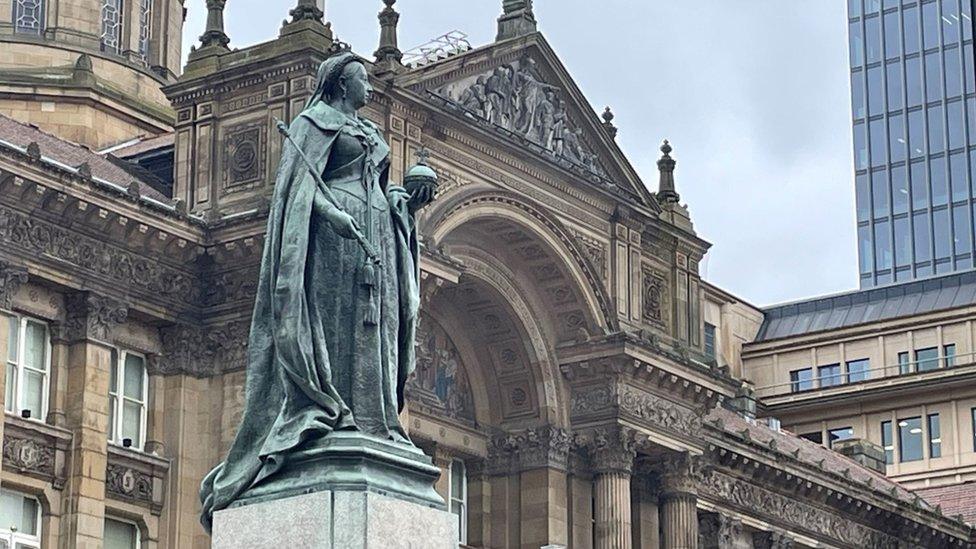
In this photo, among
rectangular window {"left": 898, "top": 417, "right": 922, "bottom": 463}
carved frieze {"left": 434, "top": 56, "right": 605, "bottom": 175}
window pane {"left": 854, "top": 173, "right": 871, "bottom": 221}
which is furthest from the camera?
window pane {"left": 854, "top": 173, "right": 871, "bottom": 221}

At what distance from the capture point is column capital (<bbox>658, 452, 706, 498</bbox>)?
160 feet

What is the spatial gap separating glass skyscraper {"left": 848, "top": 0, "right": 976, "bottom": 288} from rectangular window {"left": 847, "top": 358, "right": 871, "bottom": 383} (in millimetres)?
16028

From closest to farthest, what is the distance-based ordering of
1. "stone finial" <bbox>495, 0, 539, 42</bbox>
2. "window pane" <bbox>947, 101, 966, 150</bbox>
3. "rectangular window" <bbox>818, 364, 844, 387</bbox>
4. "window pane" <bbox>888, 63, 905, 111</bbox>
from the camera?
"stone finial" <bbox>495, 0, 539, 42</bbox> < "rectangular window" <bbox>818, 364, 844, 387</bbox> < "window pane" <bbox>947, 101, 966, 150</bbox> < "window pane" <bbox>888, 63, 905, 111</bbox>

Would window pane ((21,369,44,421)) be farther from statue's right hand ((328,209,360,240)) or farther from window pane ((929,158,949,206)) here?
window pane ((929,158,949,206))

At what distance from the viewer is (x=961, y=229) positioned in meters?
96.0

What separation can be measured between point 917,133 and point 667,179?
49977 millimetres

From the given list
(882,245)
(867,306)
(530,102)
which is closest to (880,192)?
(882,245)

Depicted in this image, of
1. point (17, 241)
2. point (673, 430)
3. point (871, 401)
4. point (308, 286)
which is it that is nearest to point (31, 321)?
point (17, 241)

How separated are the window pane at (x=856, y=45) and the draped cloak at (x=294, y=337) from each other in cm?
9034

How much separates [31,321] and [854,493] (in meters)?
28.6

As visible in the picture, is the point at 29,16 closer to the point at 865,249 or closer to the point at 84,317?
the point at 84,317

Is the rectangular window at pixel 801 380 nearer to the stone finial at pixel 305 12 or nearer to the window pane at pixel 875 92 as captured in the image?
the window pane at pixel 875 92

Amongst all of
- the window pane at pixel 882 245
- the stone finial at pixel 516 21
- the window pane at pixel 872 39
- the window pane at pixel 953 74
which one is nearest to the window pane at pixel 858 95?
the window pane at pixel 872 39

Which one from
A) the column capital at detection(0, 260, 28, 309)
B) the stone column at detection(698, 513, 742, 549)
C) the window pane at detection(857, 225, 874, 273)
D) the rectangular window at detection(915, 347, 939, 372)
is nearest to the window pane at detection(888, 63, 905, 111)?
the window pane at detection(857, 225, 874, 273)
